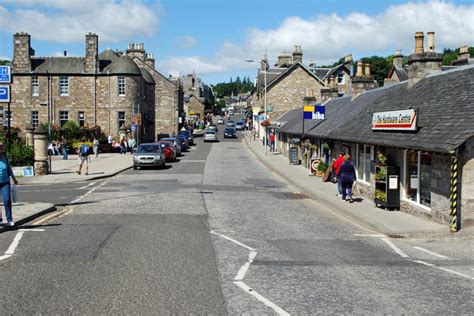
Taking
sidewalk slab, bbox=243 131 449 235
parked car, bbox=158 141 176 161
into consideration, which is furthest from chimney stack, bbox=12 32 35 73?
sidewalk slab, bbox=243 131 449 235

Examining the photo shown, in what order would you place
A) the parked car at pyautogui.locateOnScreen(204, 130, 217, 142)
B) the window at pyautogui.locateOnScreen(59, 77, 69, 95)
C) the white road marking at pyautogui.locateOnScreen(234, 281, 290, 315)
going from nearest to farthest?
1. the white road marking at pyautogui.locateOnScreen(234, 281, 290, 315)
2. the window at pyautogui.locateOnScreen(59, 77, 69, 95)
3. the parked car at pyautogui.locateOnScreen(204, 130, 217, 142)

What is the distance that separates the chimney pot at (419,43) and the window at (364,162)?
394 centimetres

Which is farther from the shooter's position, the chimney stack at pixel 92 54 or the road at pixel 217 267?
the chimney stack at pixel 92 54

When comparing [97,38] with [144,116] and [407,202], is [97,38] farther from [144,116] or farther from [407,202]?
[407,202]

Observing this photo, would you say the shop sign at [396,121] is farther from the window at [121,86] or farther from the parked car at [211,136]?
the parked car at [211,136]

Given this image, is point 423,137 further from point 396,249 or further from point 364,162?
point 364,162

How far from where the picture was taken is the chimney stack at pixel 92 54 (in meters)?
53.7

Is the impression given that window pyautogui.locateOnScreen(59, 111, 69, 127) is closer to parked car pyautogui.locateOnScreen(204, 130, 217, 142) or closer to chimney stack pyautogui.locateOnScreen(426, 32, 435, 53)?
parked car pyautogui.locateOnScreen(204, 130, 217, 142)

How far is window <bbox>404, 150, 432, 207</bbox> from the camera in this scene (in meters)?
15.3

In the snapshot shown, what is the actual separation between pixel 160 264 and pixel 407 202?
31.7 feet

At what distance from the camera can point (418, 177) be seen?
15.9 meters

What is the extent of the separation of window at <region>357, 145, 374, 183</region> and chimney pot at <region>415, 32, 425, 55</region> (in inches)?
155

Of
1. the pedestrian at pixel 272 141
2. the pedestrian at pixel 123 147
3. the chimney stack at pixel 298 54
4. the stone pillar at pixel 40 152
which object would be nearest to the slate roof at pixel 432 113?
the stone pillar at pixel 40 152

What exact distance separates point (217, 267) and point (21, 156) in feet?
73.7
